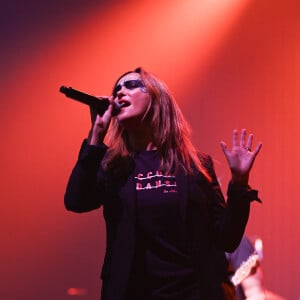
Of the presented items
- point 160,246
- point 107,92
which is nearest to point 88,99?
point 160,246

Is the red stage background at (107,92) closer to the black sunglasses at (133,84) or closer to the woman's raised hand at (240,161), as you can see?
the black sunglasses at (133,84)

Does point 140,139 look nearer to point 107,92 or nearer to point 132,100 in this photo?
point 132,100

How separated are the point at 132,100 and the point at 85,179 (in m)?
0.38

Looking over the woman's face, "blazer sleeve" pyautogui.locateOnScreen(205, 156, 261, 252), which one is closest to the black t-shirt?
"blazer sleeve" pyautogui.locateOnScreen(205, 156, 261, 252)

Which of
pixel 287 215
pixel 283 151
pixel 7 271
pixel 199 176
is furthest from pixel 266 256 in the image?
pixel 7 271

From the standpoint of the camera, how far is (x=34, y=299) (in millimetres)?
2264

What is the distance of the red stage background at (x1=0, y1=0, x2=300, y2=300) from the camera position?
92.0 inches

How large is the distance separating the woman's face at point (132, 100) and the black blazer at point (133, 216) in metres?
0.22

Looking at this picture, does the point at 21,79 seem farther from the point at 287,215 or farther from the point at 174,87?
the point at 287,215

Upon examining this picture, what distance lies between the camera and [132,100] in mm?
1683

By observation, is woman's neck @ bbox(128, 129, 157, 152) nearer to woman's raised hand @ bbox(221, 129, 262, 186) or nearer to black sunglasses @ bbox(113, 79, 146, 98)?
black sunglasses @ bbox(113, 79, 146, 98)

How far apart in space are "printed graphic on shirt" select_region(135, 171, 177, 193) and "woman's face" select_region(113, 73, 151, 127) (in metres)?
0.23

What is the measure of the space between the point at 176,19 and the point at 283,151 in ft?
3.03

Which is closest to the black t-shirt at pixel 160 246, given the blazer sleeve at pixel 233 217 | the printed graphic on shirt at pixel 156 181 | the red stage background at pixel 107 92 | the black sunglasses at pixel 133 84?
the printed graphic on shirt at pixel 156 181
